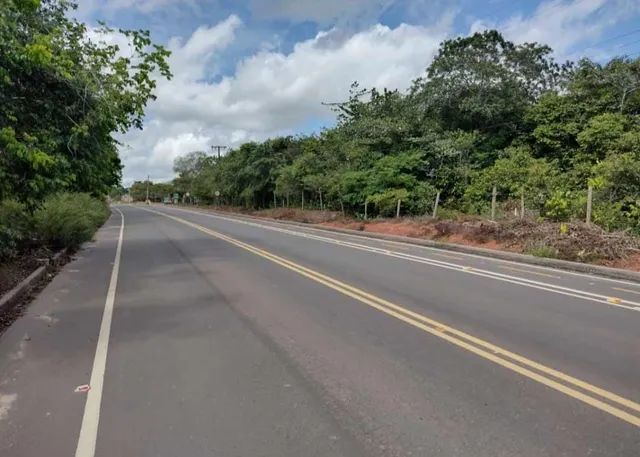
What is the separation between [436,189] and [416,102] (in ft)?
23.7

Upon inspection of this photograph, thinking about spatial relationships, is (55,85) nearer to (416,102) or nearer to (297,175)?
(416,102)

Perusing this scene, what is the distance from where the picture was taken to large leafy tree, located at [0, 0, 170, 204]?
838 cm

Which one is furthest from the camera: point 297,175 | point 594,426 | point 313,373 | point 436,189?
point 297,175

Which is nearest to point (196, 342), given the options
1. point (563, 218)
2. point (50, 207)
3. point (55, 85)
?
point (55, 85)

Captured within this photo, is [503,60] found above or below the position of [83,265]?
above

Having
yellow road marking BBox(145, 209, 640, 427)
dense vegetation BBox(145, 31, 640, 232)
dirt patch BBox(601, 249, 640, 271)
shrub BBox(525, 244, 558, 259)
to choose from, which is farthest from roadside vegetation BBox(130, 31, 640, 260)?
yellow road marking BBox(145, 209, 640, 427)

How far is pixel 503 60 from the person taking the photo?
3603cm

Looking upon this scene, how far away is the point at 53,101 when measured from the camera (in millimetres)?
10523

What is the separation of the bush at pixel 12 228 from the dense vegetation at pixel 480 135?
1805 cm

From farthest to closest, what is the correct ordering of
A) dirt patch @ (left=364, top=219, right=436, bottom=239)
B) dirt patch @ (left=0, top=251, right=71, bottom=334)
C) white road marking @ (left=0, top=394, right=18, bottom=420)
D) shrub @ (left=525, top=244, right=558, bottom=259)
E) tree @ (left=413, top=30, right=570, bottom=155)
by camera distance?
tree @ (left=413, top=30, right=570, bottom=155), dirt patch @ (left=364, top=219, right=436, bottom=239), shrub @ (left=525, top=244, right=558, bottom=259), dirt patch @ (left=0, top=251, right=71, bottom=334), white road marking @ (left=0, top=394, right=18, bottom=420)

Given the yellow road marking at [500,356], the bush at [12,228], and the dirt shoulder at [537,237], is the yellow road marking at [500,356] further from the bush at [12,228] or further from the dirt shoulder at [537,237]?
the dirt shoulder at [537,237]

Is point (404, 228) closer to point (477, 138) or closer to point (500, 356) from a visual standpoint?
point (477, 138)

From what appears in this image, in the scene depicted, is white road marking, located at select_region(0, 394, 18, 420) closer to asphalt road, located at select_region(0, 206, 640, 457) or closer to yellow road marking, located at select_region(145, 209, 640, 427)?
asphalt road, located at select_region(0, 206, 640, 457)

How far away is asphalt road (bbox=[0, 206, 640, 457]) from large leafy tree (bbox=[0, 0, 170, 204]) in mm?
2382
